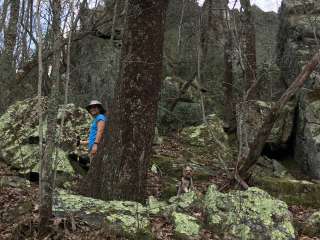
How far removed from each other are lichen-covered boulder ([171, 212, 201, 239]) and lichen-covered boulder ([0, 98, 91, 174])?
3.27m

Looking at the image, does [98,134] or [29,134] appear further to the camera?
[29,134]

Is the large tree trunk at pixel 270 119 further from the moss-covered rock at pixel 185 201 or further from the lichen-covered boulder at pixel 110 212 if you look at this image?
the lichen-covered boulder at pixel 110 212

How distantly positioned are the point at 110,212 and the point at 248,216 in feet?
6.31

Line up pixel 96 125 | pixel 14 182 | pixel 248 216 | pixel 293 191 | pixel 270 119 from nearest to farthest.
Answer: pixel 248 216, pixel 14 182, pixel 270 119, pixel 96 125, pixel 293 191

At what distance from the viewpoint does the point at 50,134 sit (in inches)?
218

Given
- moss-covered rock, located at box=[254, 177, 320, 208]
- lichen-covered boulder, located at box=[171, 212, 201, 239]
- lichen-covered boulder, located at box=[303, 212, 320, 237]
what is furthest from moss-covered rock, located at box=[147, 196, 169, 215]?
moss-covered rock, located at box=[254, 177, 320, 208]

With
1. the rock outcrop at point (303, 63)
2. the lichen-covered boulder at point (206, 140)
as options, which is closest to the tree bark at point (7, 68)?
the lichen-covered boulder at point (206, 140)

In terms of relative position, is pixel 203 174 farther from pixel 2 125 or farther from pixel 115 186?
pixel 2 125

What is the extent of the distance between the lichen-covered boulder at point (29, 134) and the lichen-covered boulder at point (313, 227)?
14.4ft

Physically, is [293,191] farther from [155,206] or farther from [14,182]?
[14,182]

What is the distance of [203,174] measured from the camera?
9656mm

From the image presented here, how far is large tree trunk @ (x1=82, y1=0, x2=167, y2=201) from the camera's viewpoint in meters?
6.99

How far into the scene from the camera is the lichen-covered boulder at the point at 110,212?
588 cm

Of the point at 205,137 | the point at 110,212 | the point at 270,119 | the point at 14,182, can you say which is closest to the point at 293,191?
the point at 270,119
